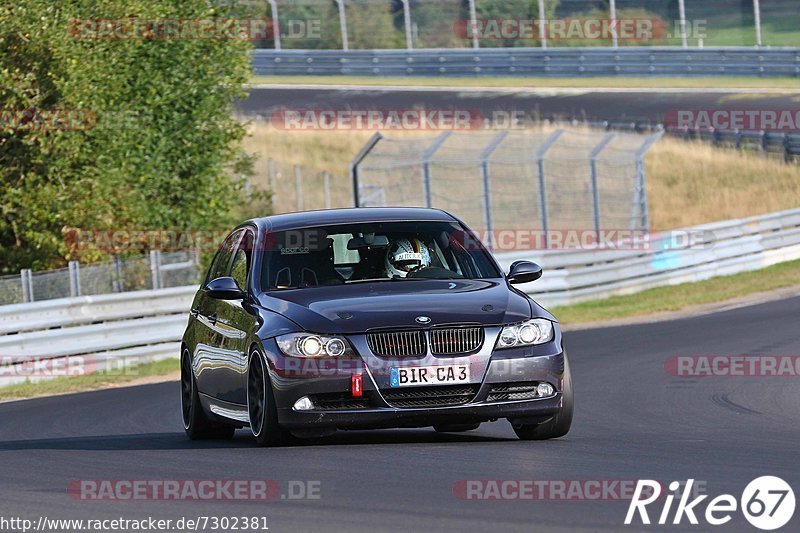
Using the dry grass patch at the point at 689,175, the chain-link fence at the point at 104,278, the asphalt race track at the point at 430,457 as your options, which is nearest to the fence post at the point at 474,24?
the dry grass patch at the point at 689,175

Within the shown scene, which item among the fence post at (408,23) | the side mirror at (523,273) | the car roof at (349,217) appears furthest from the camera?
the fence post at (408,23)

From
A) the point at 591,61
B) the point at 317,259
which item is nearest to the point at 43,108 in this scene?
the point at 317,259

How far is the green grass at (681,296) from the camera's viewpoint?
1014 inches

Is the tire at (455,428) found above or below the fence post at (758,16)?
above

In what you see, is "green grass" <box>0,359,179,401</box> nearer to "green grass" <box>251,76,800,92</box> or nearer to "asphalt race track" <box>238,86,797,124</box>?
"asphalt race track" <box>238,86,797,124</box>

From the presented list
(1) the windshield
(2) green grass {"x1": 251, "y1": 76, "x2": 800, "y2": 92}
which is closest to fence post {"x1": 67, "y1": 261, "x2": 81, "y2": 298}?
(1) the windshield

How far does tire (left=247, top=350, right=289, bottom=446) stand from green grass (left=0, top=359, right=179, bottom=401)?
8.34 metres

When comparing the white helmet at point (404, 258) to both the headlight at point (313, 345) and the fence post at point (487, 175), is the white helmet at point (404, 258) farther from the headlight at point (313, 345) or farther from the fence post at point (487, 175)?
the fence post at point (487, 175)

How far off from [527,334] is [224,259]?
2.97 m

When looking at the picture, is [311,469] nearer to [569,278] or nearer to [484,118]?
[569,278]

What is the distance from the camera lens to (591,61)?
164 ft

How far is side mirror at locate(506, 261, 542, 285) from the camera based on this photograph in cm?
1082

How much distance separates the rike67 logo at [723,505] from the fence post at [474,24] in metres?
41.0

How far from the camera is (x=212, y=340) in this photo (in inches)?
455
